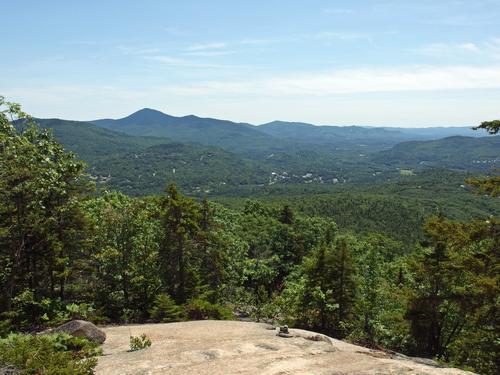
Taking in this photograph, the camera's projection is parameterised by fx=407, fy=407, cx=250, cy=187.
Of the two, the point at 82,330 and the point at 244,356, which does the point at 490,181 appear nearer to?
the point at 244,356

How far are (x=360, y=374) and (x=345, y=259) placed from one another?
71.0 ft

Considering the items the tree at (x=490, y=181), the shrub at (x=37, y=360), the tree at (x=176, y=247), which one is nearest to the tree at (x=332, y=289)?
the tree at (x=176, y=247)

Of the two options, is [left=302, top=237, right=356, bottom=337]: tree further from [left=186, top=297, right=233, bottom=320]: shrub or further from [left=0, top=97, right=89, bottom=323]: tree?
[left=0, top=97, right=89, bottom=323]: tree

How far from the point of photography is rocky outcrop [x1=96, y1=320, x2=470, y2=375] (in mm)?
13023

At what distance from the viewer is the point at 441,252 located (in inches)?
1120

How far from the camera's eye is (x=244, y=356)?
1432 cm

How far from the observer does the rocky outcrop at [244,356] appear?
13.0 m

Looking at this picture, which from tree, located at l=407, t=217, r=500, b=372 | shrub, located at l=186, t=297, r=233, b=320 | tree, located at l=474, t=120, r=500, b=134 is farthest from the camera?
shrub, located at l=186, t=297, r=233, b=320

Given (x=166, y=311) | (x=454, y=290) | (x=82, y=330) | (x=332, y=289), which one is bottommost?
(x=332, y=289)

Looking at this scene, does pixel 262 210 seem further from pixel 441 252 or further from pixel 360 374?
pixel 360 374

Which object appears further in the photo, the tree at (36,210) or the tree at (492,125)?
the tree at (36,210)

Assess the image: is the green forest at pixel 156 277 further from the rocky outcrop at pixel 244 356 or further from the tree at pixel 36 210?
the rocky outcrop at pixel 244 356

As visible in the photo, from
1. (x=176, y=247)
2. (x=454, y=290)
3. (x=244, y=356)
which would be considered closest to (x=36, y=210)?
(x=176, y=247)

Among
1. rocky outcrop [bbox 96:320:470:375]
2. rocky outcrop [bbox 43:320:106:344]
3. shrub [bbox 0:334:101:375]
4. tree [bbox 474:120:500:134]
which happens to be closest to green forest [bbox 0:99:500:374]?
shrub [bbox 0:334:101:375]
